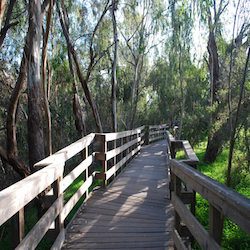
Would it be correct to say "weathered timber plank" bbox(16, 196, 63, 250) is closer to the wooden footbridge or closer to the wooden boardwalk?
the wooden footbridge

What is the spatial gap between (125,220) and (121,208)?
585 mm

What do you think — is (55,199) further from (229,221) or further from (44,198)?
(229,221)

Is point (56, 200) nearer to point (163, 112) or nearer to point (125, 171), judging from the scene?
point (125, 171)

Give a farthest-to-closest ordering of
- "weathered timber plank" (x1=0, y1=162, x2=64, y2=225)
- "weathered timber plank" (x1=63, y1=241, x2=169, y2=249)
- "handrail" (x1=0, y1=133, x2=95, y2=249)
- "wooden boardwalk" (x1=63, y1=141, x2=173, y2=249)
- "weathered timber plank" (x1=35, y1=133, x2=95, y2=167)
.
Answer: "wooden boardwalk" (x1=63, y1=141, x2=173, y2=249) < "weathered timber plank" (x1=63, y1=241, x2=169, y2=249) < "weathered timber plank" (x1=35, y1=133, x2=95, y2=167) < "handrail" (x1=0, y1=133, x2=95, y2=249) < "weathered timber plank" (x1=0, y1=162, x2=64, y2=225)

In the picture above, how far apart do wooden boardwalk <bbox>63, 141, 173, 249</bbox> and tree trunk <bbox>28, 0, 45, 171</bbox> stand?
2074 millimetres

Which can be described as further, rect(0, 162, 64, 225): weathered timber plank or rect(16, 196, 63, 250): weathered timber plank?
rect(16, 196, 63, 250): weathered timber plank

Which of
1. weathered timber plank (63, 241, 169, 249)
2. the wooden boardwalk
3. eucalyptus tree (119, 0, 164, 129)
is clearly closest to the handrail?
weathered timber plank (63, 241, 169, 249)

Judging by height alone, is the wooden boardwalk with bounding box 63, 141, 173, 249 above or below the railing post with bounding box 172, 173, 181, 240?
below

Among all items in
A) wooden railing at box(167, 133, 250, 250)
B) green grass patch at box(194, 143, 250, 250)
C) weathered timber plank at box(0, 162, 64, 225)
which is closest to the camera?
wooden railing at box(167, 133, 250, 250)

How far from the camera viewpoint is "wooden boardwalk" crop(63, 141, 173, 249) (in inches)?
156

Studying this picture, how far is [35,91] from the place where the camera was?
794 centimetres

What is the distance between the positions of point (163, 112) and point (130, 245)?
26201 mm

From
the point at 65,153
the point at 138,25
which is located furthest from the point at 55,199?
the point at 138,25

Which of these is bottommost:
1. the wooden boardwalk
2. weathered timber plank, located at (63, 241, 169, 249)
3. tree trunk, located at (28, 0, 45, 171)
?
weathered timber plank, located at (63, 241, 169, 249)
